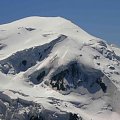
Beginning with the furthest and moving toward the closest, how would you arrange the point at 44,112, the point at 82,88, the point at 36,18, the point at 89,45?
1. the point at 36,18
2. the point at 89,45
3. the point at 82,88
4. the point at 44,112

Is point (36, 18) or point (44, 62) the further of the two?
point (36, 18)

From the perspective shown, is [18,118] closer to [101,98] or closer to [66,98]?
[66,98]

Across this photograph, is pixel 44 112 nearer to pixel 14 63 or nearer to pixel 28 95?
pixel 28 95

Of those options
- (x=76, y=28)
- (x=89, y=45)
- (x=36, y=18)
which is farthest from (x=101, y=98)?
(x=36, y=18)

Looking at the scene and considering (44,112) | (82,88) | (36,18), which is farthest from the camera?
(36,18)

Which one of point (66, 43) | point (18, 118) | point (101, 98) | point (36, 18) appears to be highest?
point (36, 18)

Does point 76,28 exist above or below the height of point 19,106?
above

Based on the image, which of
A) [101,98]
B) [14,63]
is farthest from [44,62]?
[101,98]
